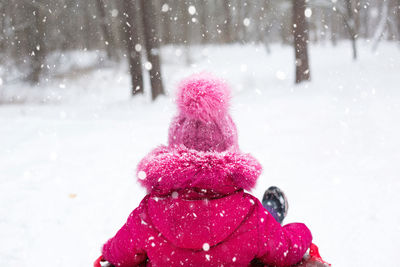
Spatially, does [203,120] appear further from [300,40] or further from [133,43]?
[133,43]

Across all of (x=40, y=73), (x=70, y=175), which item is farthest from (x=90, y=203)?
(x=40, y=73)

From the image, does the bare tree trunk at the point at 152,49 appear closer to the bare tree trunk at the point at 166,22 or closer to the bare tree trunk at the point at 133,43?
the bare tree trunk at the point at 133,43

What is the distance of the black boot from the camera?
298cm

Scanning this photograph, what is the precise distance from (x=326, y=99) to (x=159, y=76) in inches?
187

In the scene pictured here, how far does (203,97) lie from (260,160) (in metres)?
4.18

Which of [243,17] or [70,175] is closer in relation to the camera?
[70,175]

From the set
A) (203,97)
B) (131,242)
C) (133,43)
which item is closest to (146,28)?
(133,43)

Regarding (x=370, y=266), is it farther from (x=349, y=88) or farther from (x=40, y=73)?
(x=40, y=73)

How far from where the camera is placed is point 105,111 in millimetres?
11797

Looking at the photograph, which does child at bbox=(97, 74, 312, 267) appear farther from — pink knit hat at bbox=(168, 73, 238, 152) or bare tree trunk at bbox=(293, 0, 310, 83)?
bare tree trunk at bbox=(293, 0, 310, 83)

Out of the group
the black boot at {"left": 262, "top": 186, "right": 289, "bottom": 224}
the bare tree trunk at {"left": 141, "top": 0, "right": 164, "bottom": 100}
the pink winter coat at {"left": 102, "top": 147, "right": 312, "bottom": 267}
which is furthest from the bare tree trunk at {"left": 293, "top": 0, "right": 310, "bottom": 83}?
the pink winter coat at {"left": 102, "top": 147, "right": 312, "bottom": 267}

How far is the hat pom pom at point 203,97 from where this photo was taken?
197 centimetres

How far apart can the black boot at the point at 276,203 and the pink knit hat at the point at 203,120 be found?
1107mm


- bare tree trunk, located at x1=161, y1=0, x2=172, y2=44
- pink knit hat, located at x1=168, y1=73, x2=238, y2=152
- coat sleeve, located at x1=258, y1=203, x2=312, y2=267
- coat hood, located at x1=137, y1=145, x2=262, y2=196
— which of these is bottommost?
coat sleeve, located at x1=258, y1=203, x2=312, y2=267
